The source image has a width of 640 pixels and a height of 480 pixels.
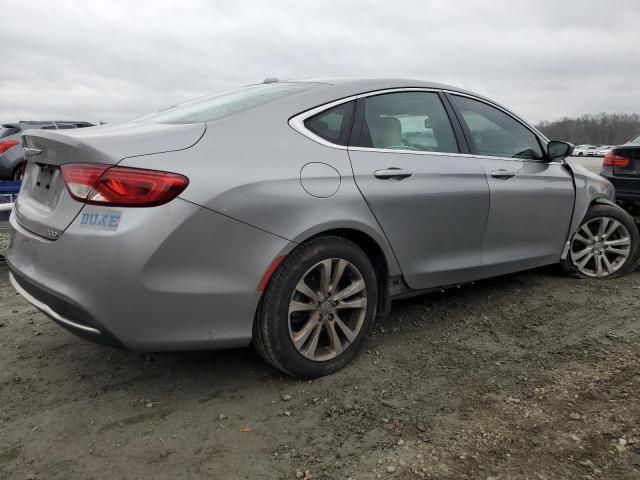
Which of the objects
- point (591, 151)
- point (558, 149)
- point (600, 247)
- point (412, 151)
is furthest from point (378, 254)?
point (591, 151)

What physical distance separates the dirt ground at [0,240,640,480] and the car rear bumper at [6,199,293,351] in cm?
40

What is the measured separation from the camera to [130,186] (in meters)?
2.21

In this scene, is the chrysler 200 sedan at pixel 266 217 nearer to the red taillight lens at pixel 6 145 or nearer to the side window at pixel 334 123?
the side window at pixel 334 123

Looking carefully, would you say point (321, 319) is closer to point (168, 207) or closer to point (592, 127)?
point (168, 207)

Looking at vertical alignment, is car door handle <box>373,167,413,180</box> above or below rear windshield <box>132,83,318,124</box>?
below

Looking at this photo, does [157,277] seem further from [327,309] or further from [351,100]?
[351,100]

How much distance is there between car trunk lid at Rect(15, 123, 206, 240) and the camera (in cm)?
228

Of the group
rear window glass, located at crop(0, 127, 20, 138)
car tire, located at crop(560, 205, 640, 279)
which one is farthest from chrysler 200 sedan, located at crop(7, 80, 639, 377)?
rear window glass, located at crop(0, 127, 20, 138)

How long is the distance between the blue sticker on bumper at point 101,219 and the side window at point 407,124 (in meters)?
1.34

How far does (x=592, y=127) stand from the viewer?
75.2 meters

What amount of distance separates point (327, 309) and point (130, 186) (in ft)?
3.77

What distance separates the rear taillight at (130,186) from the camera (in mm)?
2207

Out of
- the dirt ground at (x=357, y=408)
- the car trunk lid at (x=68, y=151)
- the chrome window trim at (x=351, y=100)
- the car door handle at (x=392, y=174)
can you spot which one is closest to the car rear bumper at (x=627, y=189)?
the dirt ground at (x=357, y=408)

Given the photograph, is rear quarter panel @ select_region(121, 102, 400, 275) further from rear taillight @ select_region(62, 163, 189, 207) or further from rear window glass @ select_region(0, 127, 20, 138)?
rear window glass @ select_region(0, 127, 20, 138)
